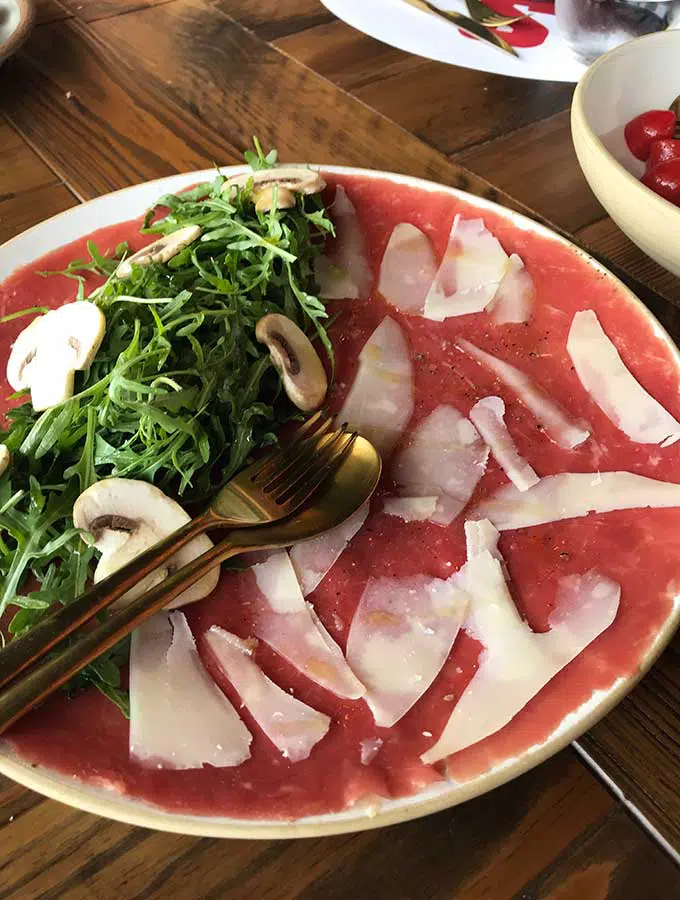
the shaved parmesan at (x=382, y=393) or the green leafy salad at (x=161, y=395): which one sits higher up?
the green leafy salad at (x=161, y=395)

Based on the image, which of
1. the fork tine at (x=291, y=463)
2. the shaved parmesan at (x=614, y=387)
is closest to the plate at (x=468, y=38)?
the shaved parmesan at (x=614, y=387)

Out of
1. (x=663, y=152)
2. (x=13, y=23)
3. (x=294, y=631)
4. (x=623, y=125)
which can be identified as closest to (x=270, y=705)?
(x=294, y=631)

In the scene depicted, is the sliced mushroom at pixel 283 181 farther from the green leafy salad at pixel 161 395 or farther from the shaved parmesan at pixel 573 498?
the shaved parmesan at pixel 573 498

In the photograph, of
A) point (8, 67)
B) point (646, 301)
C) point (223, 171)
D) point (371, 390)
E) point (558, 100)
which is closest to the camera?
point (371, 390)

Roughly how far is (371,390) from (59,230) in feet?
1.73

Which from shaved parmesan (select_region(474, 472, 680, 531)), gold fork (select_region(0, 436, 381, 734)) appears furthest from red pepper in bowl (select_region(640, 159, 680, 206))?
gold fork (select_region(0, 436, 381, 734))

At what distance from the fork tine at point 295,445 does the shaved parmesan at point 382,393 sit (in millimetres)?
37

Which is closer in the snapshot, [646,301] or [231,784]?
[231,784]

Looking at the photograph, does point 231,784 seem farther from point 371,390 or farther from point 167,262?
point 167,262

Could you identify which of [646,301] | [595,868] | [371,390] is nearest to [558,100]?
[646,301]

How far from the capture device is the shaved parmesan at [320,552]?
745mm

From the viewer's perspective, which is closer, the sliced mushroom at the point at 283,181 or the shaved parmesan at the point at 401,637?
the shaved parmesan at the point at 401,637

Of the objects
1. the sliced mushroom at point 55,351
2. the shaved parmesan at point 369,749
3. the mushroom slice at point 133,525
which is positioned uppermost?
the sliced mushroom at point 55,351

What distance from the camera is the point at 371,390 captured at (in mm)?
917
